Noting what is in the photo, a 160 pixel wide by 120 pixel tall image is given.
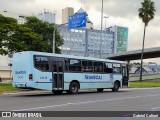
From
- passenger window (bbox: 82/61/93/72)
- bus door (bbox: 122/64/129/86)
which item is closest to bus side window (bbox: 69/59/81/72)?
passenger window (bbox: 82/61/93/72)

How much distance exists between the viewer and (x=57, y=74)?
2573 centimetres

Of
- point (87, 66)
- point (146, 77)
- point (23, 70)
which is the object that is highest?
point (87, 66)

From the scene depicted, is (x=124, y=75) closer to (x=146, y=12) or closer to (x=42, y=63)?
(x=42, y=63)

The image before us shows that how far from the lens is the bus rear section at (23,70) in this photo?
2384 centimetres

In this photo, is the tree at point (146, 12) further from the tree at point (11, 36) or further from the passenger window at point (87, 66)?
the passenger window at point (87, 66)

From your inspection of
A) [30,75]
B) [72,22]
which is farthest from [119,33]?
[30,75]

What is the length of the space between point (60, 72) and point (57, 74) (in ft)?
1.20

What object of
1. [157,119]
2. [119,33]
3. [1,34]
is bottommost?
[157,119]

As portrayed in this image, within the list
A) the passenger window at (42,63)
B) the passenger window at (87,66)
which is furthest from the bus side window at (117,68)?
the passenger window at (42,63)

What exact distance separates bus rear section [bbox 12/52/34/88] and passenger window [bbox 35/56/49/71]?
1.70ft

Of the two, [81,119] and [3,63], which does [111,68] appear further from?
[3,63]

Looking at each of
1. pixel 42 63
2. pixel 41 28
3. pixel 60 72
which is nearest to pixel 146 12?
pixel 41 28

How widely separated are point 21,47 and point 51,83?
42.7ft

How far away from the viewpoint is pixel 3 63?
94688 millimetres
